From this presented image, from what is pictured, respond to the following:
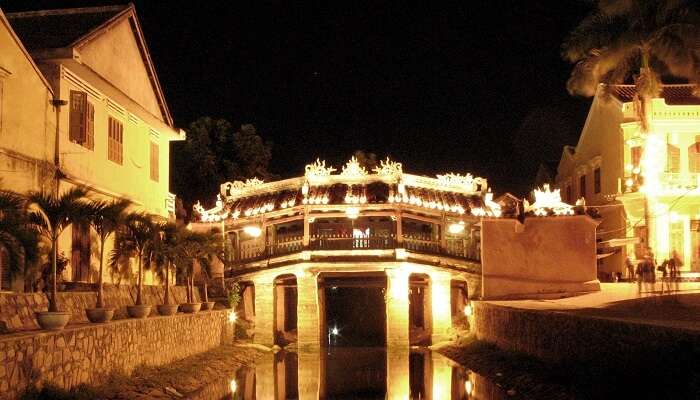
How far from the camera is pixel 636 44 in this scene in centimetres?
2903

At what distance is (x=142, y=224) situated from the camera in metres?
21.7

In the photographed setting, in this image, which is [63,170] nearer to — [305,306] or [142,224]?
[142,224]

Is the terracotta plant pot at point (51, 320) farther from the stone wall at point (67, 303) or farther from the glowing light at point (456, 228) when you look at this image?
the glowing light at point (456, 228)

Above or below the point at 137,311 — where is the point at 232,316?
below

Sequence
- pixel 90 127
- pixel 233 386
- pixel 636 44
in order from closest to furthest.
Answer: pixel 233 386 → pixel 90 127 → pixel 636 44

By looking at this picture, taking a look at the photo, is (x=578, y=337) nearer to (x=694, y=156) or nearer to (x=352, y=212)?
(x=352, y=212)

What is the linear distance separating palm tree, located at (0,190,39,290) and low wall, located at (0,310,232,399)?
1.21 metres

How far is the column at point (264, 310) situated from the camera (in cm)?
3253

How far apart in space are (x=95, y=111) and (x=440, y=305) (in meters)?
15.5

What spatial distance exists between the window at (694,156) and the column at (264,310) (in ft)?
57.4

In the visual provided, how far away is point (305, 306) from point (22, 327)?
17566 millimetres

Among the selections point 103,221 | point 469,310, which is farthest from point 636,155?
point 103,221

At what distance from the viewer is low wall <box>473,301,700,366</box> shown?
13.5m

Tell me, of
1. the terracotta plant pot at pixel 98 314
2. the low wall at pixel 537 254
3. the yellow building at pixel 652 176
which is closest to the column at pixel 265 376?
the terracotta plant pot at pixel 98 314
